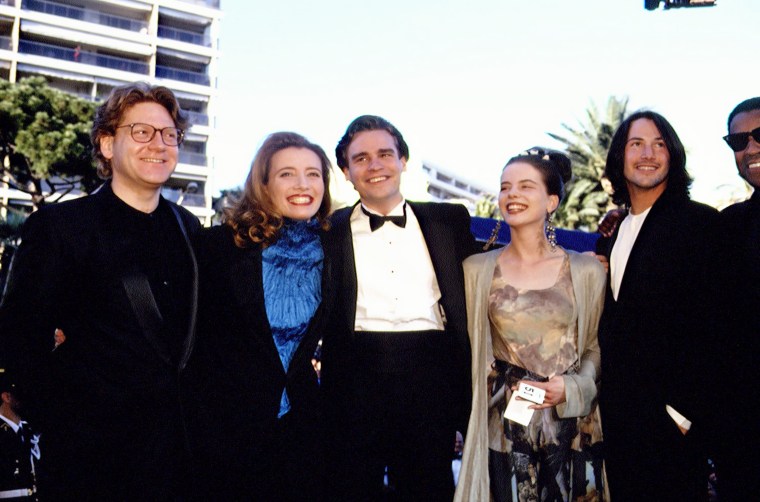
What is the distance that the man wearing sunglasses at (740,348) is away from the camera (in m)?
2.75

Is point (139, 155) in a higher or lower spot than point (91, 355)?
higher

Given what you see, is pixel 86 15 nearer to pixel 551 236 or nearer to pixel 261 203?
pixel 261 203

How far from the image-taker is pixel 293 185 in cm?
328

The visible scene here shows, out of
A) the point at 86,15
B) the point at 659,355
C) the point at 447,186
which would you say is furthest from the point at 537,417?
the point at 447,186

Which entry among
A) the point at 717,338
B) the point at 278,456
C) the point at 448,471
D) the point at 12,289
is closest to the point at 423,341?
the point at 448,471

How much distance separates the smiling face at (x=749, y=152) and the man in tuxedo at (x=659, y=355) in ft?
1.10

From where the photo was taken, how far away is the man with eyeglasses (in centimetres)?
251

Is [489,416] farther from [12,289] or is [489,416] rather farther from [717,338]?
[12,289]

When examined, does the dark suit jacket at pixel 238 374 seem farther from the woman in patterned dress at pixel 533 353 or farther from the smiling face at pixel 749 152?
the smiling face at pixel 749 152

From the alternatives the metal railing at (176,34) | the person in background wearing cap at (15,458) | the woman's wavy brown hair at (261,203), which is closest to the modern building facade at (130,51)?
the metal railing at (176,34)

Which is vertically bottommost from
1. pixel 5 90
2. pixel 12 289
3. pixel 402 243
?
pixel 12 289

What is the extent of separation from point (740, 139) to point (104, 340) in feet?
11.4

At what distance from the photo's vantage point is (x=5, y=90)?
22656 millimetres

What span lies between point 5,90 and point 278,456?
25153mm
